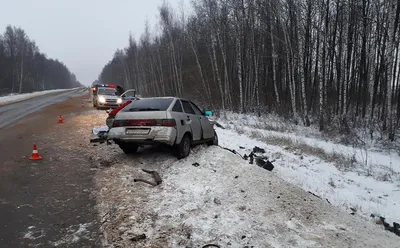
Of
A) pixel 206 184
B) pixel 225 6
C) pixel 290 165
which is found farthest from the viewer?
pixel 225 6

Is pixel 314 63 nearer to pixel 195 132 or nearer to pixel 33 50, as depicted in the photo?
pixel 195 132

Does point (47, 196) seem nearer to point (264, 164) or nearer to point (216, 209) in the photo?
point (216, 209)

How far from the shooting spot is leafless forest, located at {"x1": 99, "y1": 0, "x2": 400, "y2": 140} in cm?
1830

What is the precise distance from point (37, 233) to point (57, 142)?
6387 millimetres

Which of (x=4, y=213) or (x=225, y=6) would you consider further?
(x=225, y=6)

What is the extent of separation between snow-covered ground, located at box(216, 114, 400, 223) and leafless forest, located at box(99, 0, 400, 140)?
420 centimetres

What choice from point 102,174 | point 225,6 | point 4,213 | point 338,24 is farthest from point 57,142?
point 338,24

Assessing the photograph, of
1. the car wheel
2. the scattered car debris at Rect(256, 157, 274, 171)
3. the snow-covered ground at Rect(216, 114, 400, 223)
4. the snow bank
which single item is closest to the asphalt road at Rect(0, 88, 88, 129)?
the car wheel

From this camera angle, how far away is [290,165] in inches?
361

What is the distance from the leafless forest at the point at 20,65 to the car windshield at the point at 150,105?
1901 inches

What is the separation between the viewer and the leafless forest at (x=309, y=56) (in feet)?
60.0

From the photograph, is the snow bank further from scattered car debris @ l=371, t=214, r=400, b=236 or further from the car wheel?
the car wheel

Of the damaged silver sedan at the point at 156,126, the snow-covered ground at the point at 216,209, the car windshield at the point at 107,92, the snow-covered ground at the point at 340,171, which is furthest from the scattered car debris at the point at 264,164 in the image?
the car windshield at the point at 107,92

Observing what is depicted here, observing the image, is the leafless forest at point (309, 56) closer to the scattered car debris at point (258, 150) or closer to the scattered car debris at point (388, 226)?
the scattered car debris at point (258, 150)
